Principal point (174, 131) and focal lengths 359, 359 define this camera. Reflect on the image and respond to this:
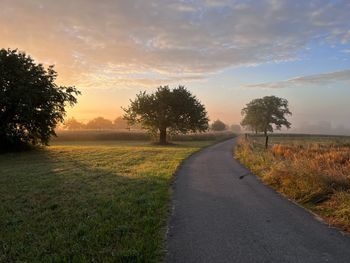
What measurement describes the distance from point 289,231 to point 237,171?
11.5m

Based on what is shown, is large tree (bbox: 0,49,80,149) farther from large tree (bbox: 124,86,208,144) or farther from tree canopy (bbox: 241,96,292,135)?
tree canopy (bbox: 241,96,292,135)

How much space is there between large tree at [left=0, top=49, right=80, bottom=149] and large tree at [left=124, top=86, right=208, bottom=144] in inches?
821

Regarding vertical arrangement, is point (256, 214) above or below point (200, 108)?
below

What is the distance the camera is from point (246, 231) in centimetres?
831

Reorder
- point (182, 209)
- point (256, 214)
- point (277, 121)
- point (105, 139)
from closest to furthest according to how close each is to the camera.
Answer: point (256, 214), point (182, 209), point (105, 139), point (277, 121)

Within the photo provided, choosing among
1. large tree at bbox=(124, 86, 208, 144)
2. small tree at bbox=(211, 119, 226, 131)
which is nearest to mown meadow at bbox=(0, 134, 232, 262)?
large tree at bbox=(124, 86, 208, 144)

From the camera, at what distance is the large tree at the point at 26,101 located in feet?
115

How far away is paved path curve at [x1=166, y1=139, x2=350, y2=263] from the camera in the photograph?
678cm

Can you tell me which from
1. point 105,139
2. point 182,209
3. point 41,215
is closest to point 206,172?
point 182,209

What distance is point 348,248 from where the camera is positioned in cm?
723

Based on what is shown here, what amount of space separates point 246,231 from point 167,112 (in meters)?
→ 51.9

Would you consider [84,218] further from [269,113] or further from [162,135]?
[269,113]

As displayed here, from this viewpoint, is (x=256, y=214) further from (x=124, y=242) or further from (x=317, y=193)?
(x=124, y=242)

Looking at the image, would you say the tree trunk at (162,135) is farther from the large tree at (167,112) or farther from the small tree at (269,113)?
the small tree at (269,113)
